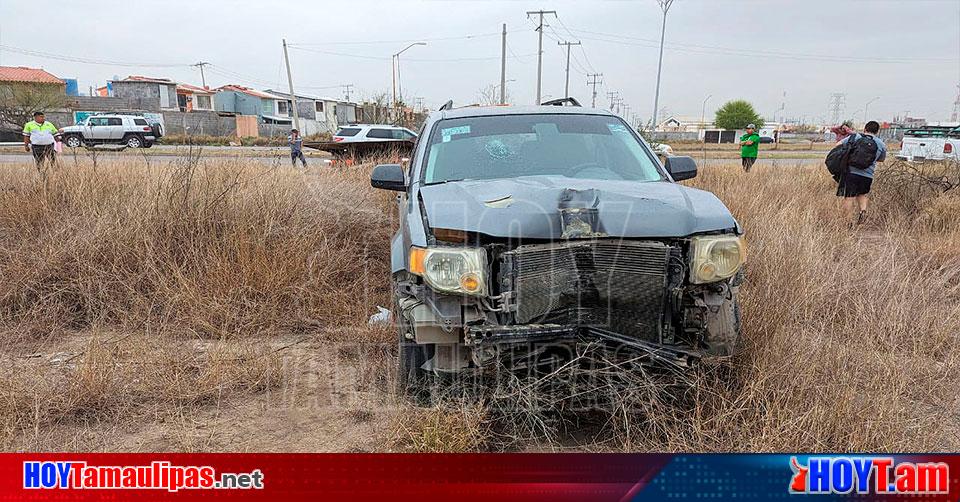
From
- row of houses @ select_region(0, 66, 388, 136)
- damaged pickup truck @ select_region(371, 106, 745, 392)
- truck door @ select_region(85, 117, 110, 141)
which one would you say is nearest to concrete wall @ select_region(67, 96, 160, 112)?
row of houses @ select_region(0, 66, 388, 136)

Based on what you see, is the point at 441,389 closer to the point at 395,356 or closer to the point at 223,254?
the point at 395,356

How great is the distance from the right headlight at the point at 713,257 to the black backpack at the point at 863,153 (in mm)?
6260

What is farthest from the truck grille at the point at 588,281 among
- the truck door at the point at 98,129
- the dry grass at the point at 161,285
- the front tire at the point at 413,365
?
the truck door at the point at 98,129

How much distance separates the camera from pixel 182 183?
17.9 ft

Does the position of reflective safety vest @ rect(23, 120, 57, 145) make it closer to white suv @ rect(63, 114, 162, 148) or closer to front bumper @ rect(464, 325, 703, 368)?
front bumper @ rect(464, 325, 703, 368)

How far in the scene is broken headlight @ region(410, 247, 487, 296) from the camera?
7.77 feet

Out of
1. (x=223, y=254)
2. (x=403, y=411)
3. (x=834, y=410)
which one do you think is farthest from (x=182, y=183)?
(x=834, y=410)

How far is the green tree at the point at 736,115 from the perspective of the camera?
81.1 metres

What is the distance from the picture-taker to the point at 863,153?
723 centimetres

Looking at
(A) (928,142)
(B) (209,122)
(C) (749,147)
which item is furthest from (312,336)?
(B) (209,122)

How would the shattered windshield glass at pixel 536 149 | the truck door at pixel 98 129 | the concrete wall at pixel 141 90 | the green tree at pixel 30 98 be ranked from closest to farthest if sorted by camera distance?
the shattered windshield glass at pixel 536 149
the truck door at pixel 98 129
the green tree at pixel 30 98
the concrete wall at pixel 141 90

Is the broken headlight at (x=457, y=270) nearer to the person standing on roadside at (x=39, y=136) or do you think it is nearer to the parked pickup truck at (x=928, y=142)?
the person standing on roadside at (x=39, y=136)

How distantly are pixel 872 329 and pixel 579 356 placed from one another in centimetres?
264

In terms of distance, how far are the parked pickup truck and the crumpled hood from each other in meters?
14.2
